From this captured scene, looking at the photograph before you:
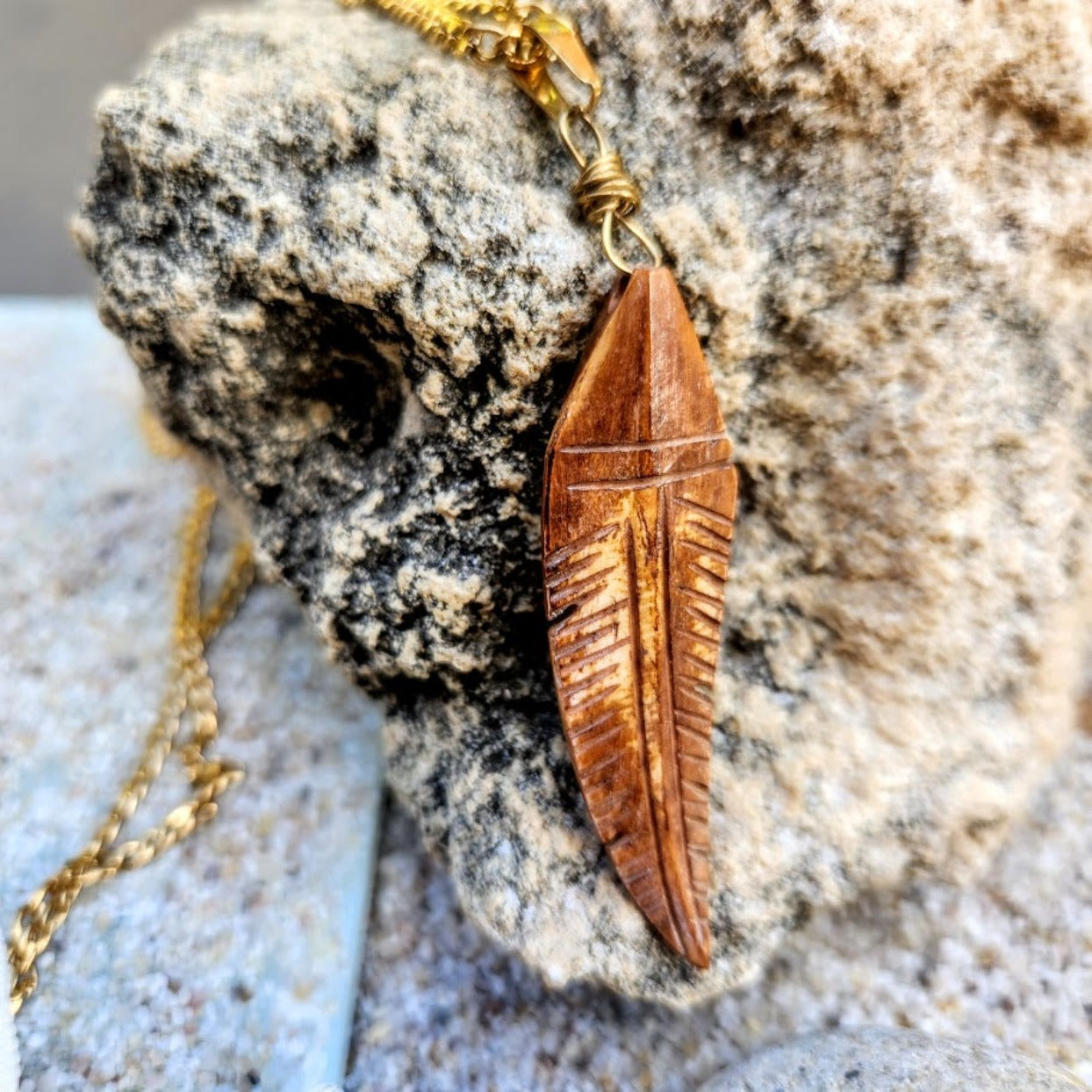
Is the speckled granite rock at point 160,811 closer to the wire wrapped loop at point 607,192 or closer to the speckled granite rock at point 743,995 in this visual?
the speckled granite rock at point 743,995

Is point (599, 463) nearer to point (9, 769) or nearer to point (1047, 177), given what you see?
point (1047, 177)

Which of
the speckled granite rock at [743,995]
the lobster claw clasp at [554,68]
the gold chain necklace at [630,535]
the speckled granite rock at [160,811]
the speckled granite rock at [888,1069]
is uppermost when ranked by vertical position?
the lobster claw clasp at [554,68]

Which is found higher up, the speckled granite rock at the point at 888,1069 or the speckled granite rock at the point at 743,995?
the speckled granite rock at the point at 888,1069

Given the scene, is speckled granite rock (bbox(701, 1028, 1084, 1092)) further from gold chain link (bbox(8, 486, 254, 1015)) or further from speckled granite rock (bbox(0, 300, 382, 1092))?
gold chain link (bbox(8, 486, 254, 1015))

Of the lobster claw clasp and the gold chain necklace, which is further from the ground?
the lobster claw clasp

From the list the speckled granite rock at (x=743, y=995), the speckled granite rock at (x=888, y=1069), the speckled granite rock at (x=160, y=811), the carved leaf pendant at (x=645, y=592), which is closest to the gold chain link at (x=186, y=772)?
the speckled granite rock at (x=160, y=811)

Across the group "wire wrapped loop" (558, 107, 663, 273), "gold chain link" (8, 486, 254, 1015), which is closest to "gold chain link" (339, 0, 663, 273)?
"wire wrapped loop" (558, 107, 663, 273)

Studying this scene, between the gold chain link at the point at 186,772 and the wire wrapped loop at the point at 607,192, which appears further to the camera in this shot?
the gold chain link at the point at 186,772

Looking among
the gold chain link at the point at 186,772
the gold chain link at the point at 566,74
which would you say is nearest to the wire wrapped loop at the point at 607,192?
the gold chain link at the point at 566,74

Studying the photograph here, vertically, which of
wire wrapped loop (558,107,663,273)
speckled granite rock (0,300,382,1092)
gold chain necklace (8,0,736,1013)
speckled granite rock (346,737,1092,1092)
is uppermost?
wire wrapped loop (558,107,663,273)
